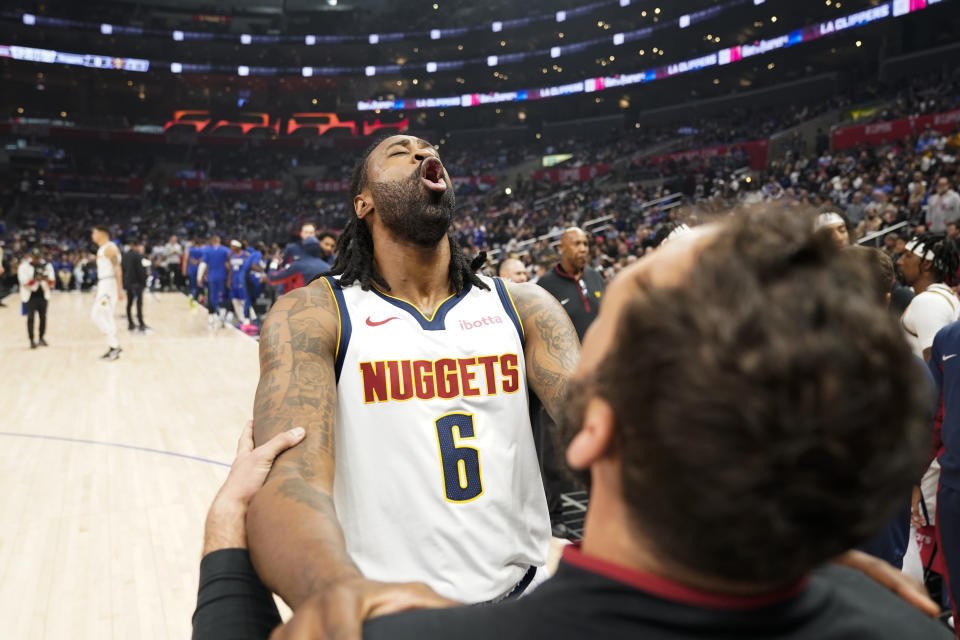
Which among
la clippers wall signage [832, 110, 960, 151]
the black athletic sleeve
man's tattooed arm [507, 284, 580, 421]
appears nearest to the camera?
the black athletic sleeve

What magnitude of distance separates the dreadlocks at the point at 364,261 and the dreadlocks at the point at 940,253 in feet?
9.64

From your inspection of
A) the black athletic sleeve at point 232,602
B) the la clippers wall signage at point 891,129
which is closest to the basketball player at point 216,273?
the black athletic sleeve at point 232,602

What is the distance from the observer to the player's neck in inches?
76.1

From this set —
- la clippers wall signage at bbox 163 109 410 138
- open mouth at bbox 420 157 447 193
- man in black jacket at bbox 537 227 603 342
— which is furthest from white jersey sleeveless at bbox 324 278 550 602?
la clippers wall signage at bbox 163 109 410 138

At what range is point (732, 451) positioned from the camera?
22.5 inches

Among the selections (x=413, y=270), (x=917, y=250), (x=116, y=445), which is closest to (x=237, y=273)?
(x=116, y=445)

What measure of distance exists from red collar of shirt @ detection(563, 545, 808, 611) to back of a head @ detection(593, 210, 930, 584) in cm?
2

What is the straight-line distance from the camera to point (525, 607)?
25.7 inches

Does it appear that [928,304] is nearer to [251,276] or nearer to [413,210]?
[413,210]

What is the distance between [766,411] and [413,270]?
147 centimetres

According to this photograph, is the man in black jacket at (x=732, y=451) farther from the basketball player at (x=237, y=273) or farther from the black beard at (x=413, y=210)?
the basketball player at (x=237, y=273)

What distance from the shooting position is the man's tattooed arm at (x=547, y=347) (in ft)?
5.87

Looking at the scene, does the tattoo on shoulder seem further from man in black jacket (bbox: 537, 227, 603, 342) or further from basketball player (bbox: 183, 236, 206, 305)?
basketball player (bbox: 183, 236, 206, 305)

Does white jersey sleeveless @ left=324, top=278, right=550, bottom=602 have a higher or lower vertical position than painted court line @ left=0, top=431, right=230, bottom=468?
higher
